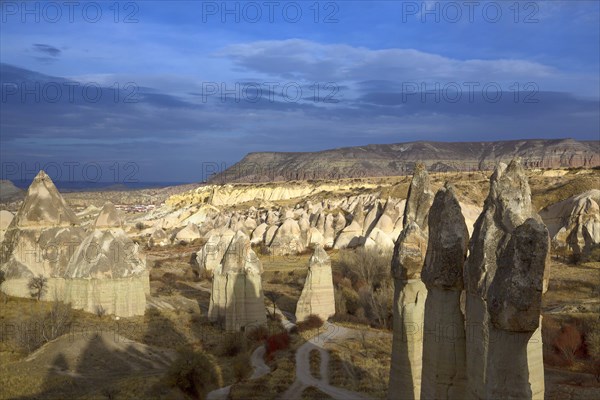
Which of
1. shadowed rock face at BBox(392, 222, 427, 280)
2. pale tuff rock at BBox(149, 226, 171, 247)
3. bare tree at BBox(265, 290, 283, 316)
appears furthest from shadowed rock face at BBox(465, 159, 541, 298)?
pale tuff rock at BBox(149, 226, 171, 247)

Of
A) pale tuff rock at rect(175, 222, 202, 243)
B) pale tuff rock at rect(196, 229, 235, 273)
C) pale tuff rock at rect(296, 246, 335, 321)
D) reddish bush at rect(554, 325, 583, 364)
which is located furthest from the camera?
pale tuff rock at rect(175, 222, 202, 243)

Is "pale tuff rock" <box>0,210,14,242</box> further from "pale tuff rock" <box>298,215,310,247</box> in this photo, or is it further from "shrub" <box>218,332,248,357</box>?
"pale tuff rock" <box>298,215,310,247</box>

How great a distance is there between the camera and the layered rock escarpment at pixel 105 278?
1984 centimetres

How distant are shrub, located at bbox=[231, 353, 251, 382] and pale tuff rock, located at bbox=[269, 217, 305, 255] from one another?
87.7 ft

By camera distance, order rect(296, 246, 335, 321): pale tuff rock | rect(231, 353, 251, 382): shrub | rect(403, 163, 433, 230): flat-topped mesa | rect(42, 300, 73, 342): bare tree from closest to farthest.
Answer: rect(403, 163, 433, 230): flat-topped mesa → rect(231, 353, 251, 382): shrub → rect(42, 300, 73, 342): bare tree → rect(296, 246, 335, 321): pale tuff rock

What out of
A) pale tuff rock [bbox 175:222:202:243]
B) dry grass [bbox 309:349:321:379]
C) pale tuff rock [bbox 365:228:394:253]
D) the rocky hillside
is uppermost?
the rocky hillside

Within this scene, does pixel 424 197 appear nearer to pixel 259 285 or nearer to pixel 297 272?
pixel 259 285

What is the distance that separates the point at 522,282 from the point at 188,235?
4775 centimetres

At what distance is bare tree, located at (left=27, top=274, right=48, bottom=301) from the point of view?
21.4 meters

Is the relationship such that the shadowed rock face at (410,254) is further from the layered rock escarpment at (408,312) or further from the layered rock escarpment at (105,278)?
the layered rock escarpment at (105,278)

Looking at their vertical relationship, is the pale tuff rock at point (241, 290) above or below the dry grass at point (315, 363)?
above

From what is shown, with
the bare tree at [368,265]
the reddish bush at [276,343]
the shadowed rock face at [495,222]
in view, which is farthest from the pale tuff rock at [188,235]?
the shadowed rock face at [495,222]

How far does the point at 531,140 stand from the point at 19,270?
108441 millimetres

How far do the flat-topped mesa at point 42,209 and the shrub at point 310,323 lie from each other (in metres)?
10.5
